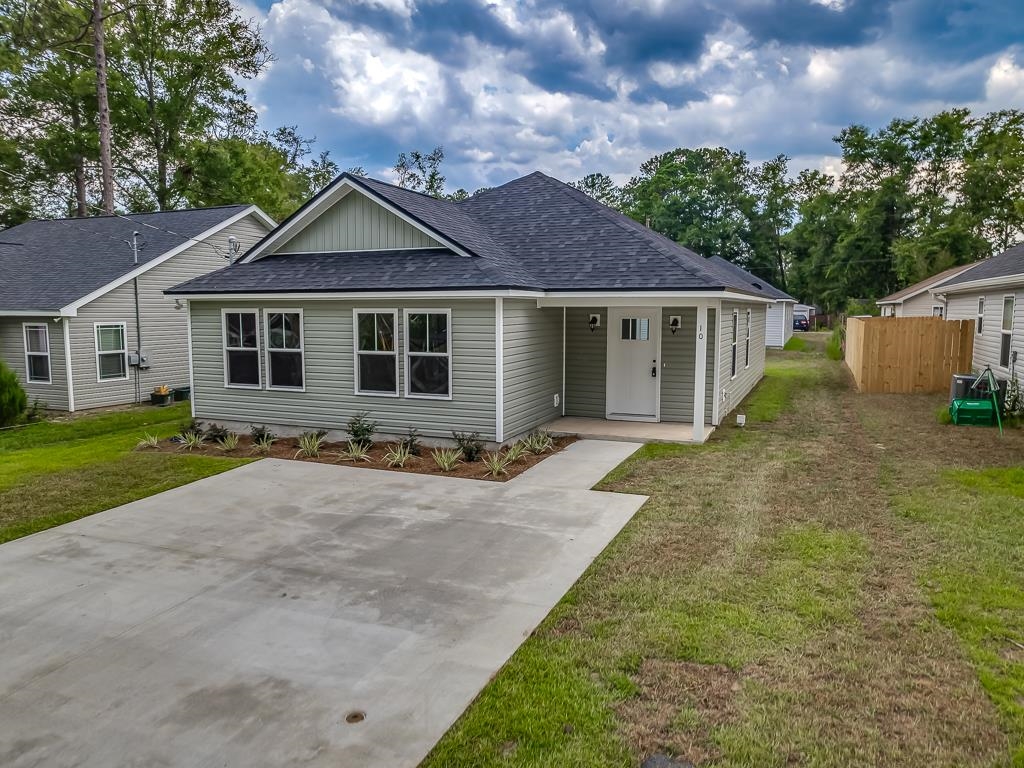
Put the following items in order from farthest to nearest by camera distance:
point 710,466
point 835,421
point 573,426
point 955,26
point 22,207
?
point 22,207 < point 955,26 < point 835,421 < point 573,426 < point 710,466

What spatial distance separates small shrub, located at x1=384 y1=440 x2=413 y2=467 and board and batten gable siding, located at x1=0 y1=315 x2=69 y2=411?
30.3ft

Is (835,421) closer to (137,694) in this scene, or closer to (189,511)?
(189,511)

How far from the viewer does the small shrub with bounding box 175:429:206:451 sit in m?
11.0

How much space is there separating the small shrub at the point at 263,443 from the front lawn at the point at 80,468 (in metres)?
0.52

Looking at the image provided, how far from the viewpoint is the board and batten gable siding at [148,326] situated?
1475 cm

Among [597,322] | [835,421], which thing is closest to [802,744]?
[597,322]

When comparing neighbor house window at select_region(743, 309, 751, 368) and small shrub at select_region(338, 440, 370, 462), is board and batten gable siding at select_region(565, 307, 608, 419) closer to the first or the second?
small shrub at select_region(338, 440, 370, 462)

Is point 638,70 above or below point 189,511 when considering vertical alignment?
above

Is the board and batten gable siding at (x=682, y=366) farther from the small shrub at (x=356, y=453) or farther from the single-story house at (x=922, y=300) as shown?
the single-story house at (x=922, y=300)

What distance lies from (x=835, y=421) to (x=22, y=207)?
1276 inches

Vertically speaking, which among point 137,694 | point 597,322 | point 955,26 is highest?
point 955,26

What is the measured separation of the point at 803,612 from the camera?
472 cm

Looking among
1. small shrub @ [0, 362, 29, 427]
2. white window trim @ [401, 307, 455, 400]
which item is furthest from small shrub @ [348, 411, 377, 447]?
small shrub @ [0, 362, 29, 427]

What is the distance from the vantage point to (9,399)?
12984 millimetres
